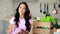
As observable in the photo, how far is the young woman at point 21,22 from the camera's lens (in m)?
1.74

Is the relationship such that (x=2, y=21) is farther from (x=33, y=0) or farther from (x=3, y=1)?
(x=33, y=0)

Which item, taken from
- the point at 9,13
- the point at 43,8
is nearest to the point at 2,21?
the point at 9,13

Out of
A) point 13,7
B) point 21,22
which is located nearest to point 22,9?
point 21,22

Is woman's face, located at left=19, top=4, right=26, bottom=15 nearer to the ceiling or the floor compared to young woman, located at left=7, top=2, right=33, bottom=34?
nearer to the ceiling

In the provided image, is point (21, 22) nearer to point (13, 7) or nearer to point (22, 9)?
point (22, 9)

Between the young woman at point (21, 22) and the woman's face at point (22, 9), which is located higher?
the woman's face at point (22, 9)

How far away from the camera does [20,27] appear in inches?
68.9

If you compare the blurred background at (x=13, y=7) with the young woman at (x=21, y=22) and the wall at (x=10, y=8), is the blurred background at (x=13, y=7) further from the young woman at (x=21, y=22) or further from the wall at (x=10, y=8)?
the young woman at (x=21, y=22)

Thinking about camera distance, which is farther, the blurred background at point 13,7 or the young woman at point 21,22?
the blurred background at point 13,7

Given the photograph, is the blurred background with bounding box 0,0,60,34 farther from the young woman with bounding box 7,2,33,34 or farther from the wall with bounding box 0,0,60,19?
the young woman with bounding box 7,2,33,34

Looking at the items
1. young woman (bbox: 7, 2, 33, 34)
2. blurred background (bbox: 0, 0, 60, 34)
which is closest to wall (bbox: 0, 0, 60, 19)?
blurred background (bbox: 0, 0, 60, 34)

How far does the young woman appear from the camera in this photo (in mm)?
1739

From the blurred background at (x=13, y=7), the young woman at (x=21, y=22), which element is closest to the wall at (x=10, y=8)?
the blurred background at (x=13, y=7)

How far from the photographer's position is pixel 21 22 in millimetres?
1757
